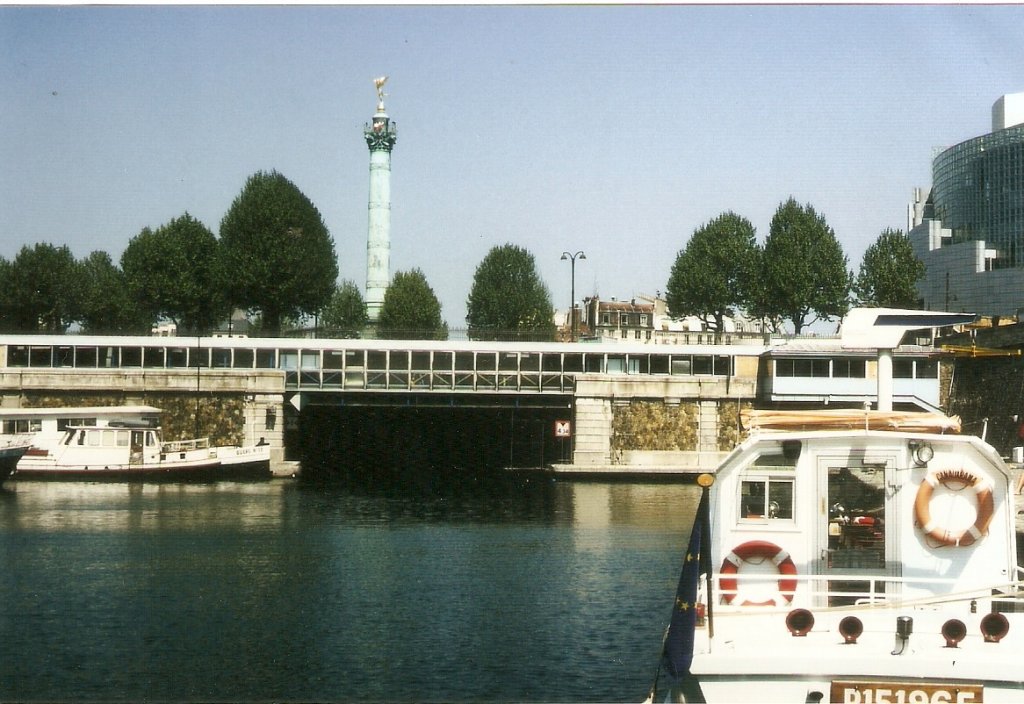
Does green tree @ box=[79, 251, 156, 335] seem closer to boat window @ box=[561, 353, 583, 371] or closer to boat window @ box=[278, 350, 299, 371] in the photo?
boat window @ box=[278, 350, 299, 371]

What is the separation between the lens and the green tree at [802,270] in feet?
→ 97.5

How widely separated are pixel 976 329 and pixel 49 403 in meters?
22.8

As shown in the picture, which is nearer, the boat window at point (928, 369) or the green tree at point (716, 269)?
the boat window at point (928, 369)

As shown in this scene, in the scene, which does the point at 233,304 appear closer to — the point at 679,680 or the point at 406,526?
Answer: the point at 406,526

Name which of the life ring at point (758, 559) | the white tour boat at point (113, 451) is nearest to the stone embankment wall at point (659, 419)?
the white tour boat at point (113, 451)

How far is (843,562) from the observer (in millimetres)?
8867

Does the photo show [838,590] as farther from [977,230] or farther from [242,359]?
[977,230]

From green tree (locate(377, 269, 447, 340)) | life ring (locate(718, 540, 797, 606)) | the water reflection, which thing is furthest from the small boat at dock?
life ring (locate(718, 540, 797, 606))

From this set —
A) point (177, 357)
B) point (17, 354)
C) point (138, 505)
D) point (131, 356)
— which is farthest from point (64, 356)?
point (138, 505)

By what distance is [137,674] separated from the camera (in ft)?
40.5

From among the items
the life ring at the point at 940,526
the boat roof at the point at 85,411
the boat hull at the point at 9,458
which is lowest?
the boat hull at the point at 9,458

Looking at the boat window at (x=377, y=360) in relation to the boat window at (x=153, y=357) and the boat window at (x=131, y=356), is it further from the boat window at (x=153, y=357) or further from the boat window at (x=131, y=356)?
the boat window at (x=131, y=356)

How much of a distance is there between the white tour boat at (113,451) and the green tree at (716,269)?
12.9 m

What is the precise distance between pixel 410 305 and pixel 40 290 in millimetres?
17462
